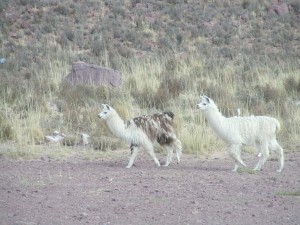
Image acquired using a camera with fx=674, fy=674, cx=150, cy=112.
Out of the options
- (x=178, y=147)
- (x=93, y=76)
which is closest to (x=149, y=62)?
(x=93, y=76)

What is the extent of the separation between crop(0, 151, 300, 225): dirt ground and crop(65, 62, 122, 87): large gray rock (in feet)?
27.0

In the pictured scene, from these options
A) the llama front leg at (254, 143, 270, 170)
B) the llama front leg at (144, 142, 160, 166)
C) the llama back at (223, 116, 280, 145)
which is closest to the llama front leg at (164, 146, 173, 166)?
the llama front leg at (144, 142, 160, 166)

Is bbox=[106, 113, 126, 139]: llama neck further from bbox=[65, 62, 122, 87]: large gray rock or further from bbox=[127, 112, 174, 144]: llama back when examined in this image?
bbox=[65, 62, 122, 87]: large gray rock

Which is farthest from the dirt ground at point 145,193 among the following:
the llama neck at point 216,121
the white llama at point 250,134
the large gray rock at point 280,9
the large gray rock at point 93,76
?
the large gray rock at point 280,9

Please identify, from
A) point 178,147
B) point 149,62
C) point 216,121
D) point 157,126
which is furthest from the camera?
point 149,62

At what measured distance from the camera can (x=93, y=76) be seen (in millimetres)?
21203

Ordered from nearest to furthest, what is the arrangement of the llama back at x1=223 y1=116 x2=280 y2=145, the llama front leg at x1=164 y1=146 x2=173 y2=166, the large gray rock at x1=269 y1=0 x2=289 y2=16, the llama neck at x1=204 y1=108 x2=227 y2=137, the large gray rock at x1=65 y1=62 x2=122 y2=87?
the llama back at x1=223 y1=116 x2=280 y2=145, the llama neck at x1=204 y1=108 x2=227 y2=137, the llama front leg at x1=164 y1=146 x2=173 y2=166, the large gray rock at x1=65 y1=62 x2=122 y2=87, the large gray rock at x1=269 y1=0 x2=289 y2=16

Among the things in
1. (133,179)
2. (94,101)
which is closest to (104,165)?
(133,179)

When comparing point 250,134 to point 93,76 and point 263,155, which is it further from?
point 93,76

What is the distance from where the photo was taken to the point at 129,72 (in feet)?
77.7

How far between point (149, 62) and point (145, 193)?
16.2 m

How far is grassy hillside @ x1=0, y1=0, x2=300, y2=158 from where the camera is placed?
15.8 metres

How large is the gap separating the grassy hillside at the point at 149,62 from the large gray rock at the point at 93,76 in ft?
1.23

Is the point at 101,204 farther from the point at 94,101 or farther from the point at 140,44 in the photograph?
the point at 140,44
